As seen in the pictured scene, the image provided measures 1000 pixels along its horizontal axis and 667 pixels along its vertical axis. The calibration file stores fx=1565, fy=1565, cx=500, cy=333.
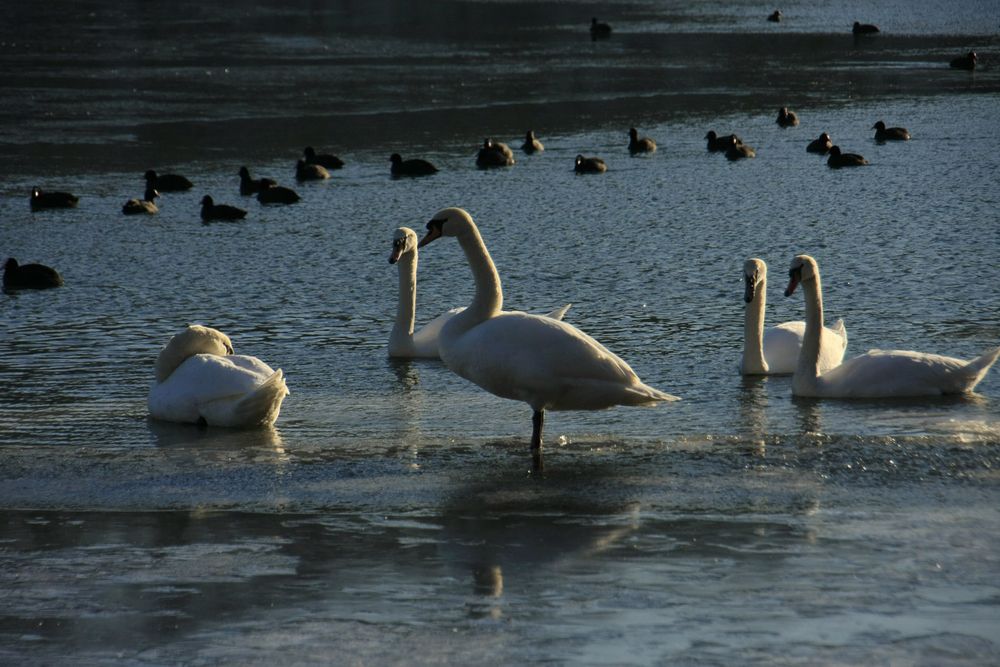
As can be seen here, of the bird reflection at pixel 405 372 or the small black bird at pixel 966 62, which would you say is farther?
the small black bird at pixel 966 62

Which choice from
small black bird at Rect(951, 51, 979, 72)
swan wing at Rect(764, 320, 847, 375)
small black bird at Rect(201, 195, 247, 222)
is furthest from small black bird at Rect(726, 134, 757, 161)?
small black bird at Rect(951, 51, 979, 72)

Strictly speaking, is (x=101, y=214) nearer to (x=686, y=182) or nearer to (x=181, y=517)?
(x=686, y=182)

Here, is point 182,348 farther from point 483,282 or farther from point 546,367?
point 546,367

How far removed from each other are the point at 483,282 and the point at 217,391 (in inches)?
71.5

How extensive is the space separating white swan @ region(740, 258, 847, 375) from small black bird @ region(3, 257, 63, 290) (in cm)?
769

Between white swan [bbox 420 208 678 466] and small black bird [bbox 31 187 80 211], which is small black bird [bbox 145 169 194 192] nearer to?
small black bird [bbox 31 187 80 211]

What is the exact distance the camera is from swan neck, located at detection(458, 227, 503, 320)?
31.2 ft

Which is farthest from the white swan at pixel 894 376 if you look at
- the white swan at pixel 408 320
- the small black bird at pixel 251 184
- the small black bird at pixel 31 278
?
the small black bird at pixel 251 184

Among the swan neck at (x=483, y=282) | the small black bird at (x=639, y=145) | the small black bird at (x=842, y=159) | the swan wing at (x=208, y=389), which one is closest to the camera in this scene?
the swan neck at (x=483, y=282)

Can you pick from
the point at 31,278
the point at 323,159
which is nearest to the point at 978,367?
the point at 31,278

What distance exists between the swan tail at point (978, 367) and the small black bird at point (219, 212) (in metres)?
12.4

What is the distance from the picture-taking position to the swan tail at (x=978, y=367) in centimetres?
1043

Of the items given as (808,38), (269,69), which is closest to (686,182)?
(269,69)

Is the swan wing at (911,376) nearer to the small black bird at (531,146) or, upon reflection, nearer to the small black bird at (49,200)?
the small black bird at (49,200)
